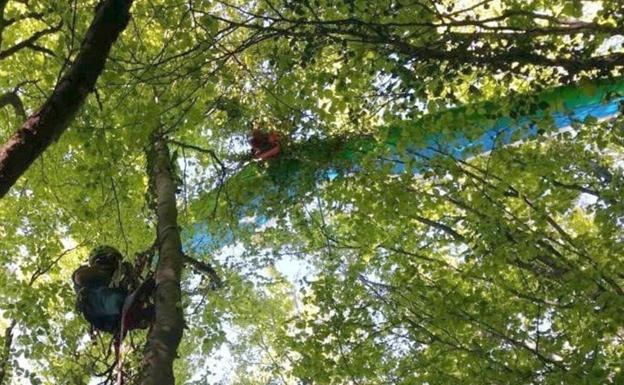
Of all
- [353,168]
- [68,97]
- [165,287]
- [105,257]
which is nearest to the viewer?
[68,97]

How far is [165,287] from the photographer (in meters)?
4.79

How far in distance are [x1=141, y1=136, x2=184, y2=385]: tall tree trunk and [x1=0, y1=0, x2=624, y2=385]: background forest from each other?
51 mm

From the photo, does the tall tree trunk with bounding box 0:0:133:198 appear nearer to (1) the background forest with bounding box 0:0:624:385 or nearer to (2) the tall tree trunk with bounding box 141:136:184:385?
(1) the background forest with bounding box 0:0:624:385

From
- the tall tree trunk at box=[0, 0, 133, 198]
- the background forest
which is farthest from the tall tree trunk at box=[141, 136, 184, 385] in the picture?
the tall tree trunk at box=[0, 0, 133, 198]

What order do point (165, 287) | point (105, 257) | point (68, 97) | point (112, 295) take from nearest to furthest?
1. point (68, 97)
2. point (165, 287)
3. point (112, 295)
4. point (105, 257)

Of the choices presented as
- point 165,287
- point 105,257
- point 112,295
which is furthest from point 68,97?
point 105,257

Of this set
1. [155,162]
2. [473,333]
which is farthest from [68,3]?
[473,333]

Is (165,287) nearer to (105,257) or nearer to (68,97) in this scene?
(105,257)

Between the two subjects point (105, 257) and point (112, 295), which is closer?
point (112, 295)

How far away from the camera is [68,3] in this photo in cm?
443

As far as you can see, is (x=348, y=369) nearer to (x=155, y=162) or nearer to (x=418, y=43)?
(x=155, y=162)

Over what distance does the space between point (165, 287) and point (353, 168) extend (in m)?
2.63

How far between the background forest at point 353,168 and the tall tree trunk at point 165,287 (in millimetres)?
51

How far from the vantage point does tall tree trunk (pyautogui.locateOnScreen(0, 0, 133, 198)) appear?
273 cm
